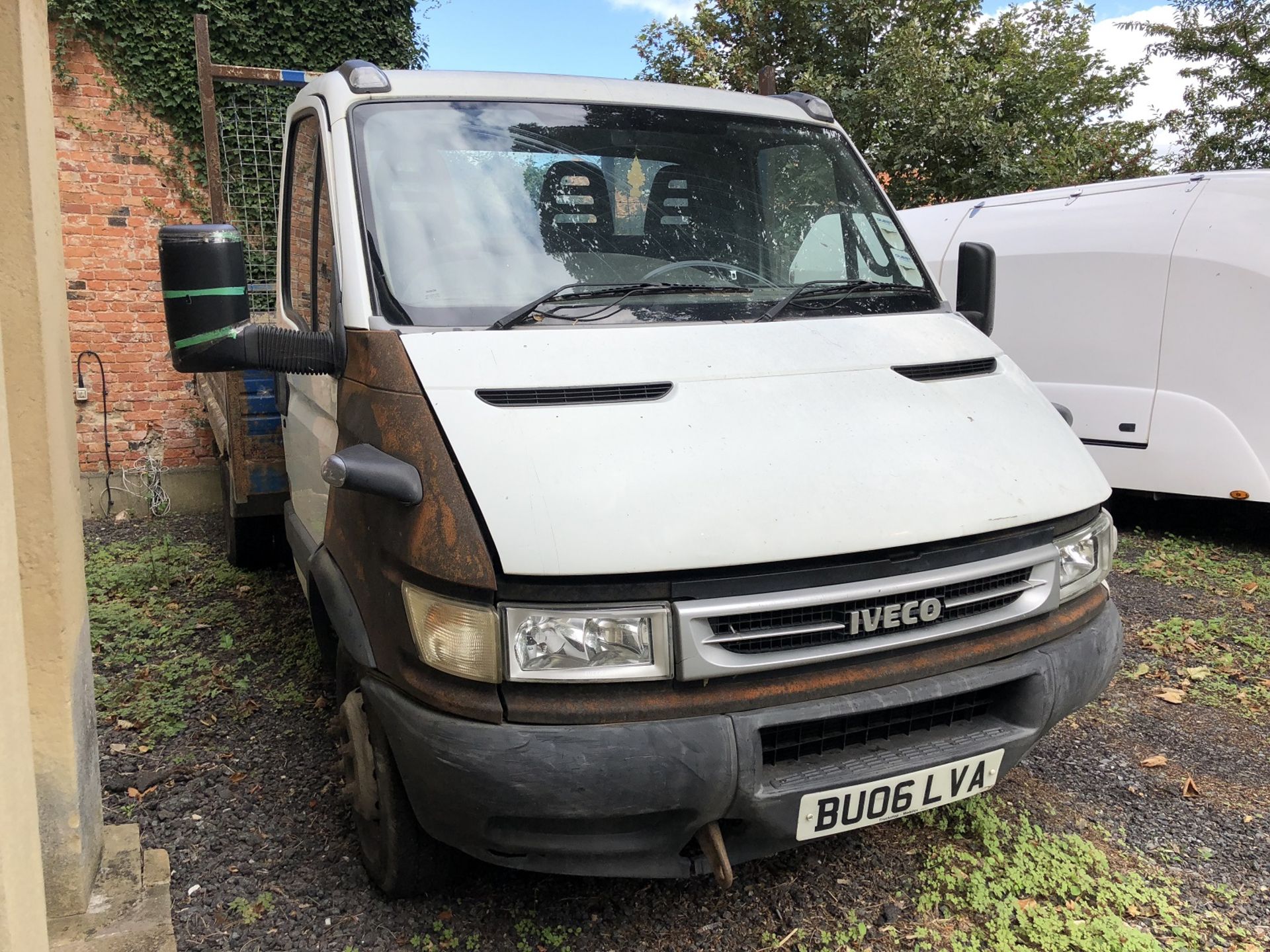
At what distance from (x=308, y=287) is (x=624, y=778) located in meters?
2.29

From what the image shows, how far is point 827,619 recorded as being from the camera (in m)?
2.28

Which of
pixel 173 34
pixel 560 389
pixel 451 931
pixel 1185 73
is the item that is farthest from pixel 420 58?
pixel 1185 73

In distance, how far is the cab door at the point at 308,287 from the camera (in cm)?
308

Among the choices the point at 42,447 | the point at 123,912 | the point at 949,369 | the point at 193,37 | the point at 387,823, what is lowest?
the point at 123,912

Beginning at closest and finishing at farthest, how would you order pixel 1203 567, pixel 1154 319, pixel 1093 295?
1. pixel 1203 567
2. pixel 1154 319
3. pixel 1093 295

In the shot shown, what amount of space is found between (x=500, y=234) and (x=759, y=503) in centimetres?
125

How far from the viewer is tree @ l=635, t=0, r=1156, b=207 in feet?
43.2

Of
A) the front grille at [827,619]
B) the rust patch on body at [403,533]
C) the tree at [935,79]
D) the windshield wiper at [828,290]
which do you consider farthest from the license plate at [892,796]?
the tree at [935,79]

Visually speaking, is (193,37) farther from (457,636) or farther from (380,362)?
(457,636)

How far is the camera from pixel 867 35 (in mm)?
14523

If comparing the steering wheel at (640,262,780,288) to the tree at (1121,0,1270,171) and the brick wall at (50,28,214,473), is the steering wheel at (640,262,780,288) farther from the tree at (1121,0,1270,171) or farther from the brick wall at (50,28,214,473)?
the tree at (1121,0,1270,171)

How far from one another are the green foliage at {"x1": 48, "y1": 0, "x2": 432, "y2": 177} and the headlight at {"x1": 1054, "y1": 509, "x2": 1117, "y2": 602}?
26.0 feet

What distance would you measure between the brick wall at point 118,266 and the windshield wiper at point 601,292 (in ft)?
20.5

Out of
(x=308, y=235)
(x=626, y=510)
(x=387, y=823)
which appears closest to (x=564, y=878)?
(x=387, y=823)
